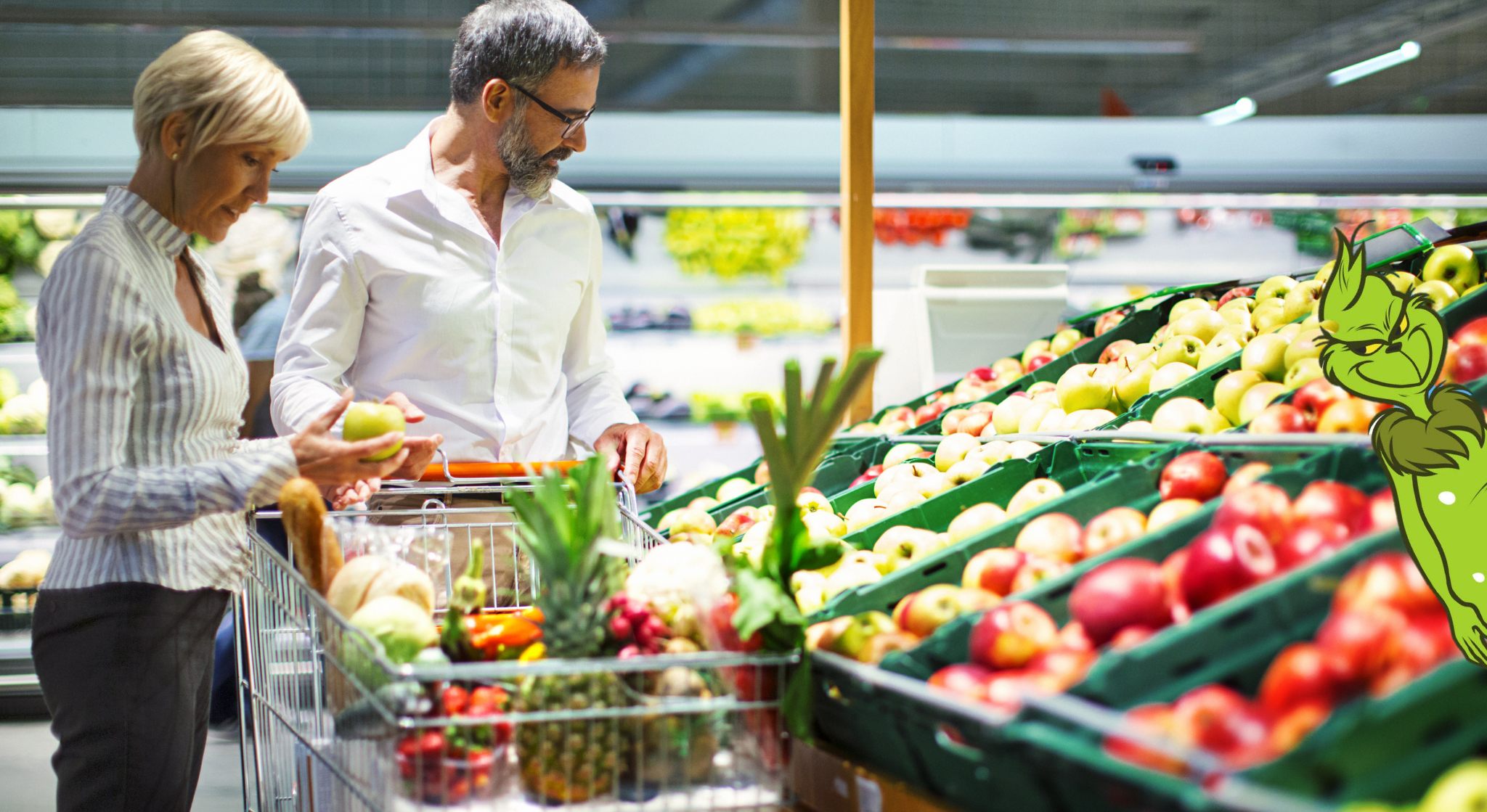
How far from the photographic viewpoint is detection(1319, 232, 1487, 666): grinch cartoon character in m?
1.02

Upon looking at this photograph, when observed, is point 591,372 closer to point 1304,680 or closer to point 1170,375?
point 1170,375

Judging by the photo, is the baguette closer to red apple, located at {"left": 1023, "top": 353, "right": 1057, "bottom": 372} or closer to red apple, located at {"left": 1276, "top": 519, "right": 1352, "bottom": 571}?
red apple, located at {"left": 1276, "top": 519, "right": 1352, "bottom": 571}

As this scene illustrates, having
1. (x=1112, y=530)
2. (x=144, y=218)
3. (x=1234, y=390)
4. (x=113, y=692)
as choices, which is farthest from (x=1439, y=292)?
(x=113, y=692)

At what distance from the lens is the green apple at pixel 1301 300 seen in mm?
2152

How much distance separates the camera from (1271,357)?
1798 millimetres

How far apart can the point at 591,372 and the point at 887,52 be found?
2.92 meters

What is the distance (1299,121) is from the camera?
475 centimetres

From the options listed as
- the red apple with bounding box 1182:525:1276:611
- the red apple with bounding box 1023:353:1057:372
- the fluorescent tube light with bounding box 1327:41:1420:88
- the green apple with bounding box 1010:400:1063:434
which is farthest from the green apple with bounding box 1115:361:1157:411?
the fluorescent tube light with bounding box 1327:41:1420:88

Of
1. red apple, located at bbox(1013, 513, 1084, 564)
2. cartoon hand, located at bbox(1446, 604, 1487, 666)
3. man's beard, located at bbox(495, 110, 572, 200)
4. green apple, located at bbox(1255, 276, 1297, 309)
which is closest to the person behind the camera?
cartoon hand, located at bbox(1446, 604, 1487, 666)

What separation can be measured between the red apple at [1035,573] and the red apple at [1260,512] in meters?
0.18

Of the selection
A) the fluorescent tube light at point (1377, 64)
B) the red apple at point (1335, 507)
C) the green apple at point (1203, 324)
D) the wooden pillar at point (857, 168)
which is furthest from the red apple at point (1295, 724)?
the fluorescent tube light at point (1377, 64)

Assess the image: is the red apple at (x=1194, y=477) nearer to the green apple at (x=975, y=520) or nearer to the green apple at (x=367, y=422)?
the green apple at (x=975, y=520)

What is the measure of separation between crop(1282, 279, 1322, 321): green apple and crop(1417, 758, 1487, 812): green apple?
168cm

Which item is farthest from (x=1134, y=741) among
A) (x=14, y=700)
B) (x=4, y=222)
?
(x=4, y=222)
